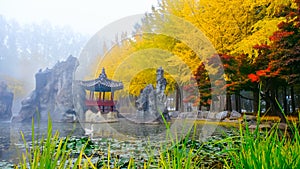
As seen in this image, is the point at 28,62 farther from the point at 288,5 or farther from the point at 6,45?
the point at 288,5

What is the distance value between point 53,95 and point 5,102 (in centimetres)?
148

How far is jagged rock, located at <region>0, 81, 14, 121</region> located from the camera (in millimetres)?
6652

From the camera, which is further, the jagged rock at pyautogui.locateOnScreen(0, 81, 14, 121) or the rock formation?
the jagged rock at pyautogui.locateOnScreen(0, 81, 14, 121)

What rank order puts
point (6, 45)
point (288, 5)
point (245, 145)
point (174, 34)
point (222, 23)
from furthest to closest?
1. point (6, 45)
2. point (174, 34)
3. point (222, 23)
4. point (288, 5)
5. point (245, 145)

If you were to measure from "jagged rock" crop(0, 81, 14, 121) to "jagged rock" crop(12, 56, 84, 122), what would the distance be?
1.07m

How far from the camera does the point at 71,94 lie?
6184 millimetres

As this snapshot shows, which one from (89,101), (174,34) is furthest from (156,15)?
(89,101)

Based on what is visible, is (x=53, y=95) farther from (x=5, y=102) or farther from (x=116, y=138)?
(x=116, y=138)

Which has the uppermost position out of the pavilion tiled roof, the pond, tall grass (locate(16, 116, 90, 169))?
the pavilion tiled roof

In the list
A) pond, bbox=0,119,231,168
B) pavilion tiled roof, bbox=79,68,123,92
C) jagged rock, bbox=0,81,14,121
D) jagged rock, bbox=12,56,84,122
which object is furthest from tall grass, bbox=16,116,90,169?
jagged rock, bbox=0,81,14,121

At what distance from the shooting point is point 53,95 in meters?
6.44

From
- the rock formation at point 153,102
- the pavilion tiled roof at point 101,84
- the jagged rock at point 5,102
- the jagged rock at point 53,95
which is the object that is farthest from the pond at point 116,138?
the jagged rock at point 5,102

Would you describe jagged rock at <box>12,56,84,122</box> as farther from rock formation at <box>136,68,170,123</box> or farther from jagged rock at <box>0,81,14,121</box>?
rock formation at <box>136,68,170,123</box>

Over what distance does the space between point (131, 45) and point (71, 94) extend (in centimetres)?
217
